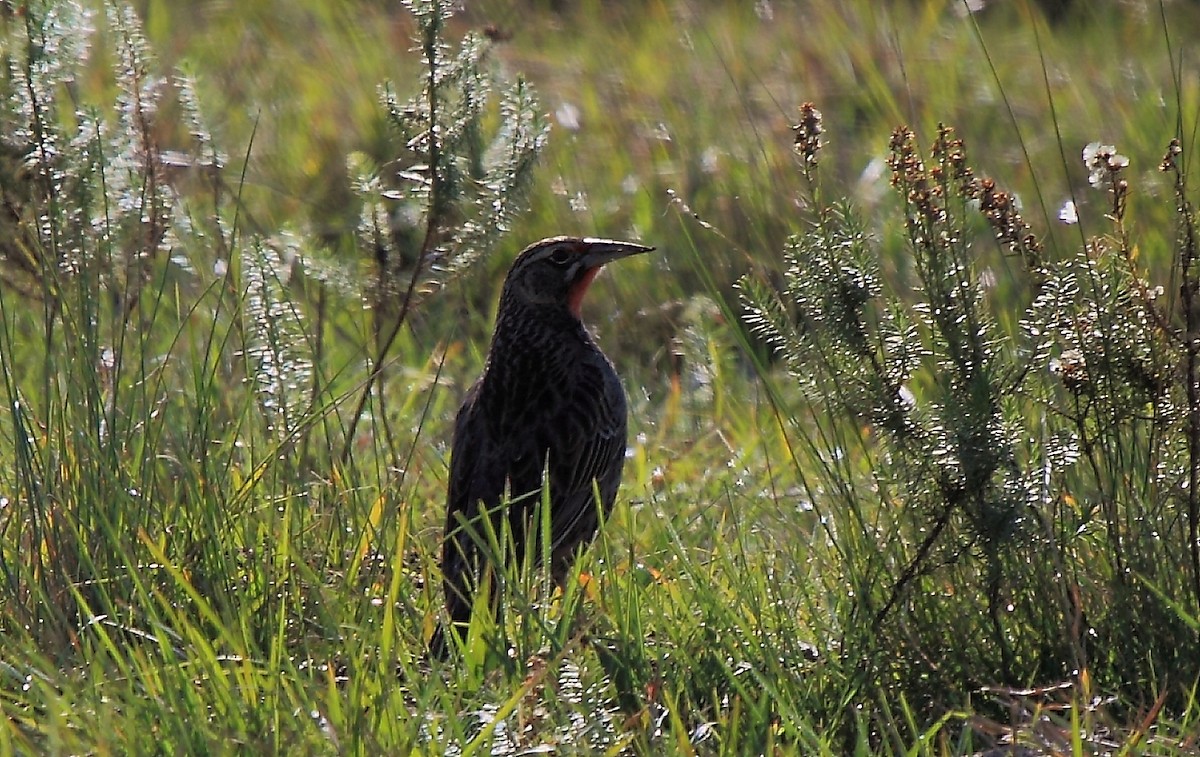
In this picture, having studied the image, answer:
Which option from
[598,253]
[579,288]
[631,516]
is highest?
[598,253]

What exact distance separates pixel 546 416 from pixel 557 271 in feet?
1.68

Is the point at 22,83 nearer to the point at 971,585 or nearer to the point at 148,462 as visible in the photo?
the point at 148,462

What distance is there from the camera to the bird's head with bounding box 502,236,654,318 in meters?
5.54

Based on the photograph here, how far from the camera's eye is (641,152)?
828 cm

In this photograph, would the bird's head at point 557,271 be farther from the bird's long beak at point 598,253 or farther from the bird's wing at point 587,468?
the bird's wing at point 587,468

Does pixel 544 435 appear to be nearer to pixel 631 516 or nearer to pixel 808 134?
pixel 631 516

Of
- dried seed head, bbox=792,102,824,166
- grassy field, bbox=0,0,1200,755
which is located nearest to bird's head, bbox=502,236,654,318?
grassy field, bbox=0,0,1200,755

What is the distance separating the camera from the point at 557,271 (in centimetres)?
559

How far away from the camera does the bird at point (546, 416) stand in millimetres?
5051

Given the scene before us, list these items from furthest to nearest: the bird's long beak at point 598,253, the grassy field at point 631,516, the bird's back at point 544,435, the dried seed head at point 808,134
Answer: the bird's long beak at point 598,253, the bird's back at point 544,435, the dried seed head at point 808,134, the grassy field at point 631,516

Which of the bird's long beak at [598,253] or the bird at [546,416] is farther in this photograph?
the bird's long beak at [598,253]

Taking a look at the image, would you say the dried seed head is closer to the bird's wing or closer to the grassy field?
the grassy field

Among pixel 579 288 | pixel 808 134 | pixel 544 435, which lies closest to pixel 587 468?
pixel 544 435

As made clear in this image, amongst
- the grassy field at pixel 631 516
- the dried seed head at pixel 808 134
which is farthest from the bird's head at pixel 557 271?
the dried seed head at pixel 808 134
